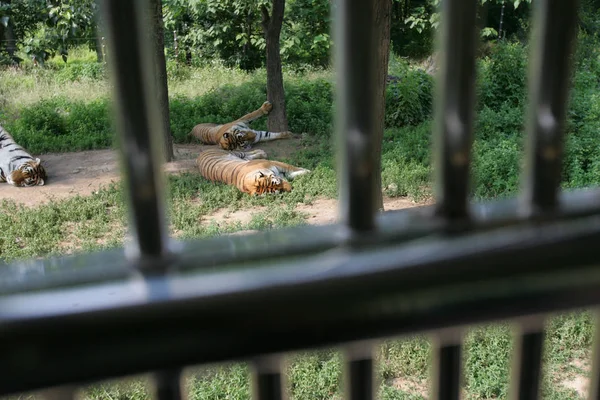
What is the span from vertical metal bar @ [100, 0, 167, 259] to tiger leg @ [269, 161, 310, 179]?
6525 millimetres

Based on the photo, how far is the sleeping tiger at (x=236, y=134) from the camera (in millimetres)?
8547

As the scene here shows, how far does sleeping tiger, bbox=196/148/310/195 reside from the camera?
6.50 meters

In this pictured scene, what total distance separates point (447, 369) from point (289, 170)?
6.65m

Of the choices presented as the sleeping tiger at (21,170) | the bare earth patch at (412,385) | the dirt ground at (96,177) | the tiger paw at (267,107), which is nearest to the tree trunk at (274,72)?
the tiger paw at (267,107)

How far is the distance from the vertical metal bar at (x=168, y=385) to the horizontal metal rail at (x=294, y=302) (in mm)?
16

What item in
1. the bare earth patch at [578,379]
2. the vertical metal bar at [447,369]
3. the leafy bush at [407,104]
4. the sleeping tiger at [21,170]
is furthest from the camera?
the leafy bush at [407,104]

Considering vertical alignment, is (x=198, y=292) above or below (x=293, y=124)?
above

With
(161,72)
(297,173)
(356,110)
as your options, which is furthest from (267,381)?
(161,72)

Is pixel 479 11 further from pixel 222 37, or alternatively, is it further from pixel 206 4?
pixel 222 37

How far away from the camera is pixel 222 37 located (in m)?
13.3

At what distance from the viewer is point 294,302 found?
0.34 m

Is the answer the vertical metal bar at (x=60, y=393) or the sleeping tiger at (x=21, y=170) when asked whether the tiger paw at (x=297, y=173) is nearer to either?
the sleeping tiger at (x=21, y=170)

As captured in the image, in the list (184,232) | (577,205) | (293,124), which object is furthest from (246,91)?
(577,205)

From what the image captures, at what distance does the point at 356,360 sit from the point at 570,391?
2978 mm
